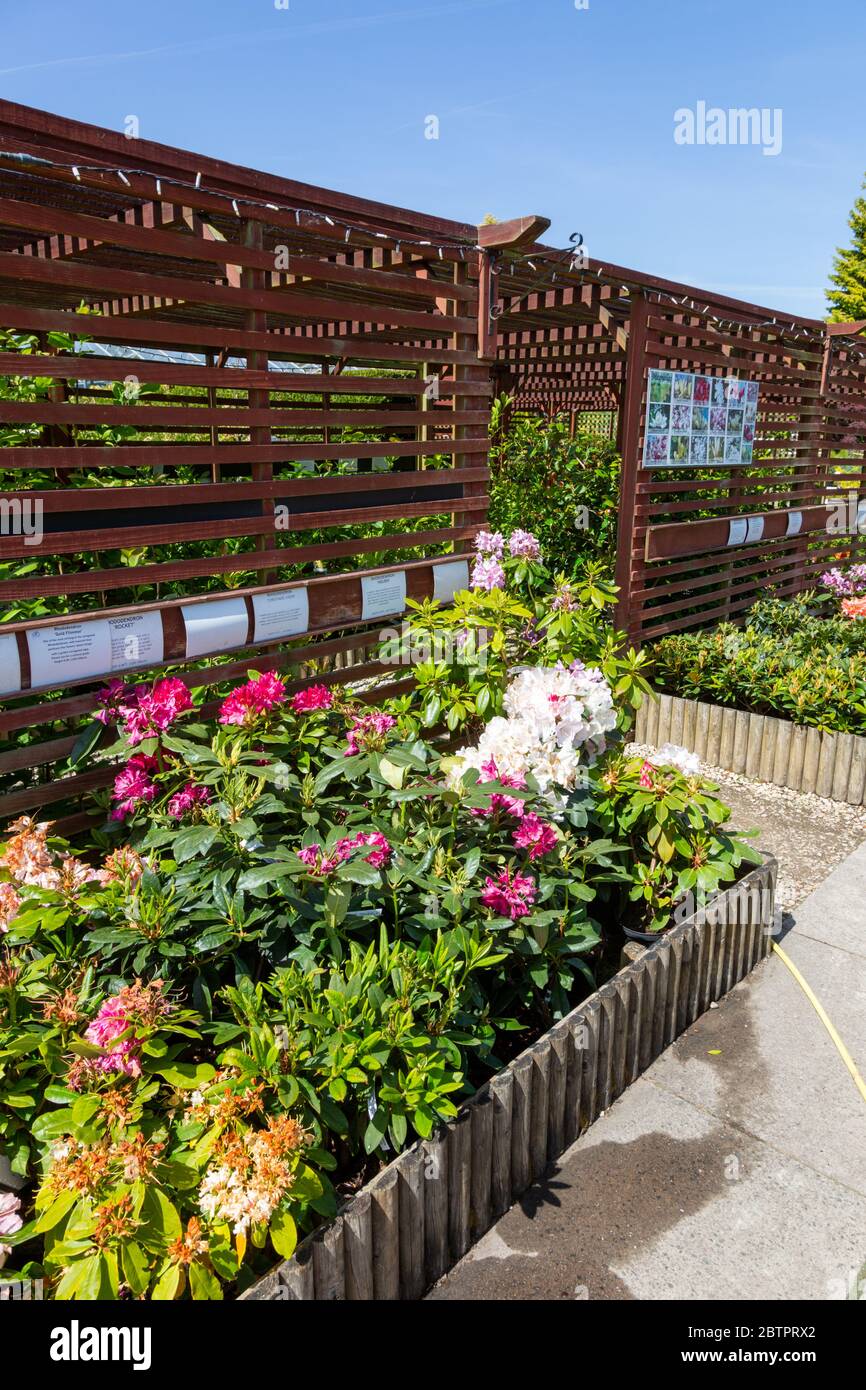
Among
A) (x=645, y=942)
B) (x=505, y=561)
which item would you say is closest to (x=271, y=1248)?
(x=645, y=942)

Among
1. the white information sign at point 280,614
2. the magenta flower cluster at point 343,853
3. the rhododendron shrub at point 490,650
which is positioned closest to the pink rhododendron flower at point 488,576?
the rhododendron shrub at point 490,650

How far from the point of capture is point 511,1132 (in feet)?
7.77

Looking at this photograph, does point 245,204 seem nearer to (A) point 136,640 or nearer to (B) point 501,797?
(A) point 136,640

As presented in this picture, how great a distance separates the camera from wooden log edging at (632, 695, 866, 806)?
545cm

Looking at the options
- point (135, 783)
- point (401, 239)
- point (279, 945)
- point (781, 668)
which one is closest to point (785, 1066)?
point (279, 945)

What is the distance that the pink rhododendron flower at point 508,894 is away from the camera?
253 cm

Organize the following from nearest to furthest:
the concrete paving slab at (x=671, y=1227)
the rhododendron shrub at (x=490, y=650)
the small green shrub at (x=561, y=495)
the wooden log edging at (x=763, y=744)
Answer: the concrete paving slab at (x=671, y=1227) → the rhododendron shrub at (x=490, y=650) → the wooden log edging at (x=763, y=744) → the small green shrub at (x=561, y=495)

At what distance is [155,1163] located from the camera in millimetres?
1749

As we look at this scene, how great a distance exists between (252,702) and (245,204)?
194 cm

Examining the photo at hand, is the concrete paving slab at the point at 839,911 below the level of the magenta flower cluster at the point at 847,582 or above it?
below

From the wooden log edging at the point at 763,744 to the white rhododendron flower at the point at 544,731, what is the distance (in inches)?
117

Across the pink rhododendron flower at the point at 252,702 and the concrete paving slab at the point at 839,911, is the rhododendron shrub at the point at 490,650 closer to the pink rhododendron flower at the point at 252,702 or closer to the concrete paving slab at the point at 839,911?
the pink rhododendron flower at the point at 252,702

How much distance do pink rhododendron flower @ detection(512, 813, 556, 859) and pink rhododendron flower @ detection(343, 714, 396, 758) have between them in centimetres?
56

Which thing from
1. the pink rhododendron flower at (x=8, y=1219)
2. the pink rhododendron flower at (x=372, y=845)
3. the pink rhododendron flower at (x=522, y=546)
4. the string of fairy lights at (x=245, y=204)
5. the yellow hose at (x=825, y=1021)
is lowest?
the yellow hose at (x=825, y=1021)
